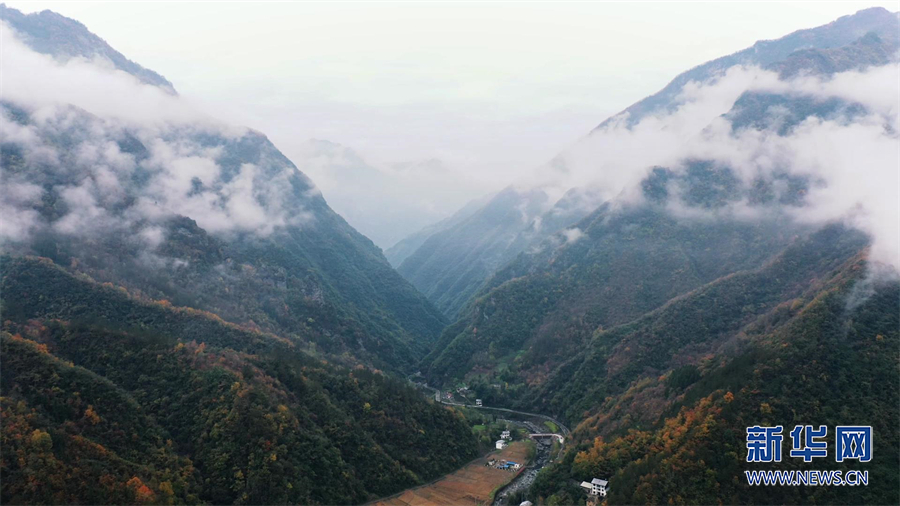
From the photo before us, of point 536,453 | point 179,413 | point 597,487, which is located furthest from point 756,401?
point 179,413

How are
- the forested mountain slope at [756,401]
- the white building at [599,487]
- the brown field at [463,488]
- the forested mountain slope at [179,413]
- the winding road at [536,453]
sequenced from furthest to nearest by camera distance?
the winding road at [536,453] < the brown field at [463,488] < the white building at [599,487] < the forested mountain slope at [756,401] < the forested mountain slope at [179,413]

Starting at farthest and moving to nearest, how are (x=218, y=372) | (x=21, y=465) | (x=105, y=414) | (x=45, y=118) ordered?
(x=45, y=118)
(x=218, y=372)
(x=105, y=414)
(x=21, y=465)

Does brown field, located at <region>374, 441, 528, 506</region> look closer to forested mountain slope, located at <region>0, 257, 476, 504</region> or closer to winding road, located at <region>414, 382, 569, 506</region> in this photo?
winding road, located at <region>414, 382, 569, 506</region>

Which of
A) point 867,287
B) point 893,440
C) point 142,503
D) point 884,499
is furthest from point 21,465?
point 867,287

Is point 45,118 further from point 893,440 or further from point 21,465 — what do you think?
point 893,440

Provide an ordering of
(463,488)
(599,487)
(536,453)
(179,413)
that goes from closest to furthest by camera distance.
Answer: (179,413) < (599,487) < (463,488) < (536,453)

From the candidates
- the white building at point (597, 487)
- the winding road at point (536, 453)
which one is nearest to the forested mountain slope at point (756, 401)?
the white building at point (597, 487)

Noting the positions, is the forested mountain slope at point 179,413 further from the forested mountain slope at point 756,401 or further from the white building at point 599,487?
the forested mountain slope at point 756,401

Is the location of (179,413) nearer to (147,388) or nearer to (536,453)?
(147,388)
